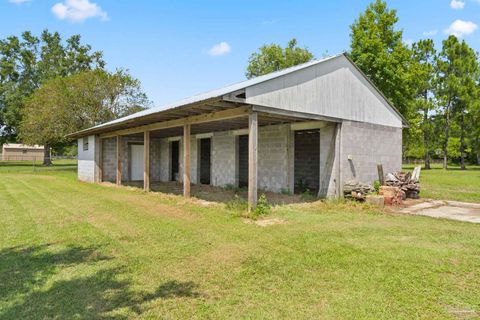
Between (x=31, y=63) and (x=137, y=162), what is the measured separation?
30279 mm

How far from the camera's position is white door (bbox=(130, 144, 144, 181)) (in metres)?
17.4

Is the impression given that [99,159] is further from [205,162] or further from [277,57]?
[277,57]

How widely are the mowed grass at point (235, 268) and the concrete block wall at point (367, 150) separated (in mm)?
3122

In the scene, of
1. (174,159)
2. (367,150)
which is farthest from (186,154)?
(174,159)

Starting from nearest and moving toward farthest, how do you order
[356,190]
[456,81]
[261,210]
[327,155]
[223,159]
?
[261,210] → [356,190] → [327,155] → [223,159] → [456,81]

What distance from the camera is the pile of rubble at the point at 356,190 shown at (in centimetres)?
903

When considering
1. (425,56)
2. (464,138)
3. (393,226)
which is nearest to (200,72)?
(393,226)

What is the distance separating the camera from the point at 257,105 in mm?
7316

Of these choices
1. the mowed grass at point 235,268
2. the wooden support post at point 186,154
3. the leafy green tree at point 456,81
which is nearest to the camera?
the mowed grass at point 235,268

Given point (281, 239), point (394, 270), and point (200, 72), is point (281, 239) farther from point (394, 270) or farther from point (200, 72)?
point (200, 72)

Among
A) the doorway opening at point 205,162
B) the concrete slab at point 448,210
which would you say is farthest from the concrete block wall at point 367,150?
the doorway opening at point 205,162

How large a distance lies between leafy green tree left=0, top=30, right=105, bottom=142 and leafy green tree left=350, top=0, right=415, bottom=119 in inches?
1186

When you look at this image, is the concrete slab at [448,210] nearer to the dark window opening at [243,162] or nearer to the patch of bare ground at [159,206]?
the patch of bare ground at [159,206]

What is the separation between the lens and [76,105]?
22547mm
